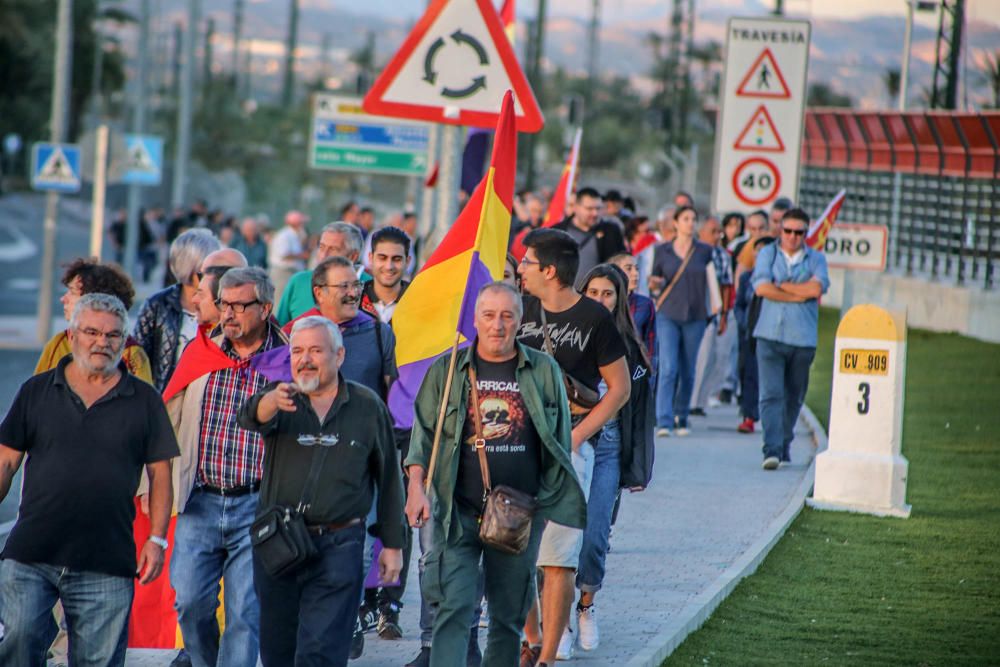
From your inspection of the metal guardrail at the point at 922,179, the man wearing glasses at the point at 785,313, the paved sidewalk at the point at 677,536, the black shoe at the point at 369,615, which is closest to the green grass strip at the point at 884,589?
the paved sidewalk at the point at 677,536

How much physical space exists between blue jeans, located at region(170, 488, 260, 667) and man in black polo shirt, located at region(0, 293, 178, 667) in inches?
→ 22.9

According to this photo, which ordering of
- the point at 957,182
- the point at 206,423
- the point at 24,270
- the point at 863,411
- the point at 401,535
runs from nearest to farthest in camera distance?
the point at 401,535 < the point at 206,423 < the point at 863,411 < the point at 957,182 < the point at 24,270

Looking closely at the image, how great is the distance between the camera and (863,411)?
11742mm

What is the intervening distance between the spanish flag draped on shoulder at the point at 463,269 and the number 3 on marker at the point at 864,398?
502cm

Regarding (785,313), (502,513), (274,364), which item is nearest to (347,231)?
(274,364)

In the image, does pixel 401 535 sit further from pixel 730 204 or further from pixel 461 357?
pixel 730 204

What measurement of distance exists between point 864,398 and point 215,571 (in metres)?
6.18

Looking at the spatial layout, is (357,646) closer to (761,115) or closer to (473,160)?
(473,160)

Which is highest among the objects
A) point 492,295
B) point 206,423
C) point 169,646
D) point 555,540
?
point 492,295

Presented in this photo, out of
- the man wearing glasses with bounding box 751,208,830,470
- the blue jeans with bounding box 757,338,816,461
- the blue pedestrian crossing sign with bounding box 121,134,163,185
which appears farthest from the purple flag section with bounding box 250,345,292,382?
the blue pedestrian crossing sign with bounding box 121,134,163,185

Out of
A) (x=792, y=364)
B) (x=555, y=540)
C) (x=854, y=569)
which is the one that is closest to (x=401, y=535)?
(x=555, y=540)

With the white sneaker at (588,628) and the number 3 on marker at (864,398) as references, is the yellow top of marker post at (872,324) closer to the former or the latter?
the number 3 on marker at (864,398)

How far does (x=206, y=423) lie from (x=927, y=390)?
15153mm

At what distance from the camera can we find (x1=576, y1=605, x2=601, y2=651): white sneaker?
786cm
